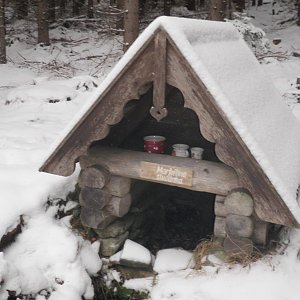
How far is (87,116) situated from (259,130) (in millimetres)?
1465

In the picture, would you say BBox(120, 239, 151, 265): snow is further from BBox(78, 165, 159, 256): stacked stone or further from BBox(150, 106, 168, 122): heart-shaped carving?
BBox(150, 106, 168, 122): heart-shaped carving

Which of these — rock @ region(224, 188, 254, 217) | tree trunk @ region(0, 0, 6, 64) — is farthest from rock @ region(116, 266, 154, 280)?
tree trunk @ region(0, 0, 6, 64)

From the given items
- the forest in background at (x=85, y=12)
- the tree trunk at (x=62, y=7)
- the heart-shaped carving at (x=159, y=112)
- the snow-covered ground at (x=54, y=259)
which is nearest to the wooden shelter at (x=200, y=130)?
the heart-shaped carving at (x=159, y=112)

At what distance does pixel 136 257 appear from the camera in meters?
4.23

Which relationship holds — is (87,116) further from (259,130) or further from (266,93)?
(266,93)

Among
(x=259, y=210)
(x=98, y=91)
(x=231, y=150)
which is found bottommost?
(x=259, y=210)

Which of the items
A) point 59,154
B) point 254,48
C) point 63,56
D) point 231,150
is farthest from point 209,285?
point 63,56

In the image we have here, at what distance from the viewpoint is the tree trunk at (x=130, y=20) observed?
9.73m

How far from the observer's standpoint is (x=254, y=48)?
11.5 metres

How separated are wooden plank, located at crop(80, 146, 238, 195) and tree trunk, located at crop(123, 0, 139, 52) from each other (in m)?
6.19

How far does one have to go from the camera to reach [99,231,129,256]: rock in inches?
174

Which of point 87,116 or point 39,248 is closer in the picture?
point 87,116

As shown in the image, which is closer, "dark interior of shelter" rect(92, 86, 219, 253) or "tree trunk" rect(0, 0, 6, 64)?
"dark interior of shelter" rect(92, 86, 219, 253)

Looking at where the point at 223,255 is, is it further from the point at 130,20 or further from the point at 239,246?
→ the point at 130,20
